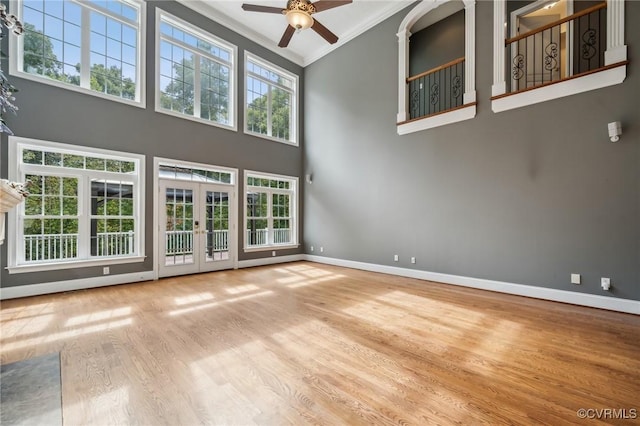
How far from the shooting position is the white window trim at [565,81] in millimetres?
3557

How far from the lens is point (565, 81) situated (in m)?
3.93

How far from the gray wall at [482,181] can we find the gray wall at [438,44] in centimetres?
94

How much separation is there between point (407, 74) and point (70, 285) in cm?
736

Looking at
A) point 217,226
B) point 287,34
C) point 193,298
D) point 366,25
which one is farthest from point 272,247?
point 366,25

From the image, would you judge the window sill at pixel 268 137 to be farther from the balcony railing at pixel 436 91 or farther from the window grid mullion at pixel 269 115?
the balcony railing at pixel 436 91

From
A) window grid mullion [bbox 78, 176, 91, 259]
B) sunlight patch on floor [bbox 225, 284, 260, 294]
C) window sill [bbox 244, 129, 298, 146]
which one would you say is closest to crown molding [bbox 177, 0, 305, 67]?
window sill [bbox 244, 129, 298, 146]

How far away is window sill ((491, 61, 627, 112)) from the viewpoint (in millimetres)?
3582

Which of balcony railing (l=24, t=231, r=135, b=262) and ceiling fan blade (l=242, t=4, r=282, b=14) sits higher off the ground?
ceiling fan blade (l=242, t=4, r=282, b=14)

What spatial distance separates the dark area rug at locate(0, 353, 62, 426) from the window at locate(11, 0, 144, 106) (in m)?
4.41

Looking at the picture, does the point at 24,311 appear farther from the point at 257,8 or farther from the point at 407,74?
the point at 407,74

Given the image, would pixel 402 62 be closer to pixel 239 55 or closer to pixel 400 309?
pixel 239 55

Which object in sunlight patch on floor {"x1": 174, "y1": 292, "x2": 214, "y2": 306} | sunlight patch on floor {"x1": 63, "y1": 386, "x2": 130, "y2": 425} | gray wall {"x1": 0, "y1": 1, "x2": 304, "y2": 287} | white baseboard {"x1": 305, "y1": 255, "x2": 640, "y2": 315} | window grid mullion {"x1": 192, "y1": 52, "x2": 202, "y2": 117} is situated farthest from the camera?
window grid mullion {"x1": 192, "y1": 52, "x2": 202, "y2": 117}

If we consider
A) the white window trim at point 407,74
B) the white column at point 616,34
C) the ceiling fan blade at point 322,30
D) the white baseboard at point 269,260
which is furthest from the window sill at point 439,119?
the white baseboard at point 269,260

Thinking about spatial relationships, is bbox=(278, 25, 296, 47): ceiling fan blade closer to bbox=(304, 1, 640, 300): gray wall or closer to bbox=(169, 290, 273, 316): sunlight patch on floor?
bbox=(304, 1, 640, 300): gray wall
